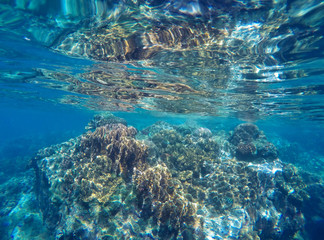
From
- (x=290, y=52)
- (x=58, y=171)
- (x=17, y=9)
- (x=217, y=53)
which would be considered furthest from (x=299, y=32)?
(x=58, y=171)

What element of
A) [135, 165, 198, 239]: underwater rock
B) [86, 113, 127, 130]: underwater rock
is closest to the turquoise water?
[135, 165, 198, 239]: underwater rock

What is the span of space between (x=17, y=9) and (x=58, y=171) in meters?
7.37

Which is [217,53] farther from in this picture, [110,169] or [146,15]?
[110,169]

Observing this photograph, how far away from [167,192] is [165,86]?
31.6 feet

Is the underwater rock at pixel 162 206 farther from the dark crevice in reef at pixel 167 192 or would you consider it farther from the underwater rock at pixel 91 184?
the underwater rock at pixel 91 184

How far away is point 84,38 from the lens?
7.42 meters

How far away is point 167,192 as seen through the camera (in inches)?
210

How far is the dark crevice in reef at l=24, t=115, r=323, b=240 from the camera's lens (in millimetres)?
5012

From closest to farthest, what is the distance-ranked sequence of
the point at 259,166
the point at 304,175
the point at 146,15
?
the point at 146,15, the point at 259,166, the point at 304,175

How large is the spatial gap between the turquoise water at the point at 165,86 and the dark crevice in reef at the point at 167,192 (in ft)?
0.14

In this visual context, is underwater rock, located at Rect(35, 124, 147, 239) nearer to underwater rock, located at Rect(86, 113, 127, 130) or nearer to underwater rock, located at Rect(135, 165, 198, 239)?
underwater rock, located at Rect(135, 165, 198, 239)

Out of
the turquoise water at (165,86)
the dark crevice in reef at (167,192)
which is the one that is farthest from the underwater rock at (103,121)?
the dark crevice in reef at (167,192)

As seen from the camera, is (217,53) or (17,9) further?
(217,53)

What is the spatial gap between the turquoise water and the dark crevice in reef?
0.14 ft
